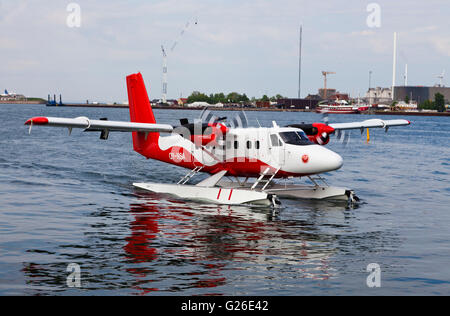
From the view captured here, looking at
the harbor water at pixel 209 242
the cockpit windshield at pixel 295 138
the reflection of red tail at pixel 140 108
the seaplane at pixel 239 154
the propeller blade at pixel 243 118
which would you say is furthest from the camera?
the reflection of red tail at pixel 140 108

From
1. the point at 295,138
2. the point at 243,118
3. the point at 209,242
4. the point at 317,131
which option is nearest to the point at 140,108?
the point at 243,118

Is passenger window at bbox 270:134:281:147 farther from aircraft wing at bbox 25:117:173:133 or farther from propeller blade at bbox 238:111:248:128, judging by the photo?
aircraft wing at bbox 25:117:173:133

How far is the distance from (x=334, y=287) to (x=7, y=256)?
25.4 ft

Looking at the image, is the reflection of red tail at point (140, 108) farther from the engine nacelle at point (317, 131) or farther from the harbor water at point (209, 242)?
the engine nacelle at point (317, 131)

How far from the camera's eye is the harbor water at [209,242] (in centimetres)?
1126

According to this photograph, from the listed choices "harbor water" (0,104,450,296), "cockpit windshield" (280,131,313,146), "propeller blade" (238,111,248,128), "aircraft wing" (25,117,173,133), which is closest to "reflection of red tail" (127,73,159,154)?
"harbor water" (0,104,450,296)

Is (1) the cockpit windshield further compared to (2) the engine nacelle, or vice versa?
(2) the engine nacelle

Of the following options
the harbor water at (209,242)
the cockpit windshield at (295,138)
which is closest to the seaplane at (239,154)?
the cockpit windshield at (295,138)

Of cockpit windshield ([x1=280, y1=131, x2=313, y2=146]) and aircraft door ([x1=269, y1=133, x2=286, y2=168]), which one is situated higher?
cockpit windshield ([x1=280, y1=131, x2=313, y2=146])

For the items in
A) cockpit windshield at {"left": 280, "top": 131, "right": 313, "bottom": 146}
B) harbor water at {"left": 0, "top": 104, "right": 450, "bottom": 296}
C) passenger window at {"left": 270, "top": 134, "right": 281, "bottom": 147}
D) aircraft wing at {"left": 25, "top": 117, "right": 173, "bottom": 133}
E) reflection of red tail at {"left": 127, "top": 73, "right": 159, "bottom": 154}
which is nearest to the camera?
harbor water at {"left": 0, "top": 104, "right": 450, "bottom": 296}

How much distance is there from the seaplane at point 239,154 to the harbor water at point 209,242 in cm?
61

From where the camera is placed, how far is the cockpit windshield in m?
20.8
